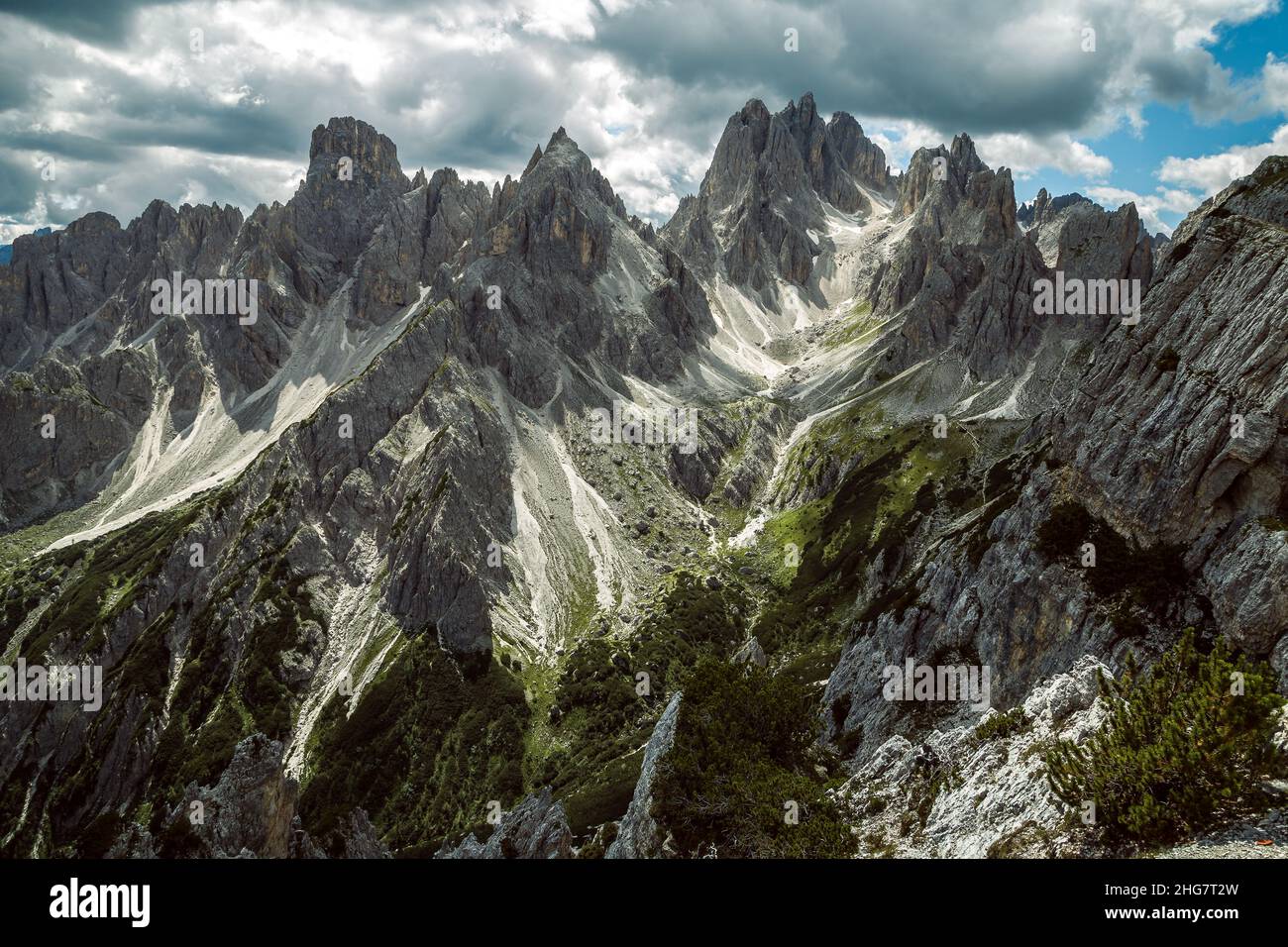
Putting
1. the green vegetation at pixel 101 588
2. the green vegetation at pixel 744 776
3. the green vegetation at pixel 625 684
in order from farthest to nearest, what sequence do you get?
the green vegetation at pixel 101 588, the green vegetation at pixel 625 684, the green vegetation at pixel 744 776

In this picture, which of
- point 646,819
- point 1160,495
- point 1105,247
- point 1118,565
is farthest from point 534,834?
point 1105,247

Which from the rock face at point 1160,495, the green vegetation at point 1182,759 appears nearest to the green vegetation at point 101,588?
the rock face at point 1160,495

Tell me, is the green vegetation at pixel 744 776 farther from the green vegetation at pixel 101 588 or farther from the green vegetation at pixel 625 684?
the green vegetation at pixel 101 588

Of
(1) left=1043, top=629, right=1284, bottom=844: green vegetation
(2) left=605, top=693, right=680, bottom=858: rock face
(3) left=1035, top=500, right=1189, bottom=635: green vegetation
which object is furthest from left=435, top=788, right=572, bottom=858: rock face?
(3) left=1035, top=500, right=1189, bottom=635: green vegetation
